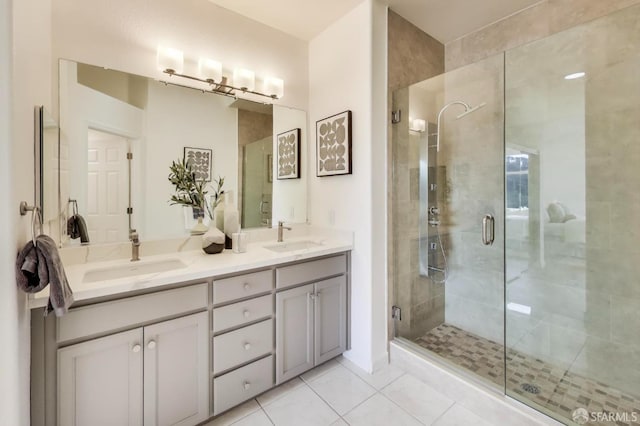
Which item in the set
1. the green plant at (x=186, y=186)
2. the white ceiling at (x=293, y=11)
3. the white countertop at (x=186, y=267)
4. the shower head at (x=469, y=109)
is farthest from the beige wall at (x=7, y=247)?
the shower head at (x=469, y=109)

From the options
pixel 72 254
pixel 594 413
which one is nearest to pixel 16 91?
pixel 72 254

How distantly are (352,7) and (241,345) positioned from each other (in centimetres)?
244

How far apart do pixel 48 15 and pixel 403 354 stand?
300 cm

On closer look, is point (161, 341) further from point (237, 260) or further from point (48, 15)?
point (48, 15)

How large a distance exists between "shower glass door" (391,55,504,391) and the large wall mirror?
1.14 m

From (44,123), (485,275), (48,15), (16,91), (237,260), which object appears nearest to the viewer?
(16,91)

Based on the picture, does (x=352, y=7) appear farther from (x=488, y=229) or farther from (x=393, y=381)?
(x=393, y=381)

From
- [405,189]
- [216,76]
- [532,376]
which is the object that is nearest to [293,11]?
[216,76]

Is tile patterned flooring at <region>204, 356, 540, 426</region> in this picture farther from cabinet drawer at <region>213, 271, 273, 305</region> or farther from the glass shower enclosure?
cabinet drawer at <region>213, 271, 273, 305</region>

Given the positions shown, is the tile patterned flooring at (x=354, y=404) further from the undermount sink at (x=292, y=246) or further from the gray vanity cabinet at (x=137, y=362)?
the undermount sink at (x=292, y=246)

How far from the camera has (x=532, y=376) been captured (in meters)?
1.85

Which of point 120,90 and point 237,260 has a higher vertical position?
point 120,90

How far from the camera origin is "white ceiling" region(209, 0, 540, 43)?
2.00 metres

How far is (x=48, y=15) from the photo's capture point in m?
1.44
